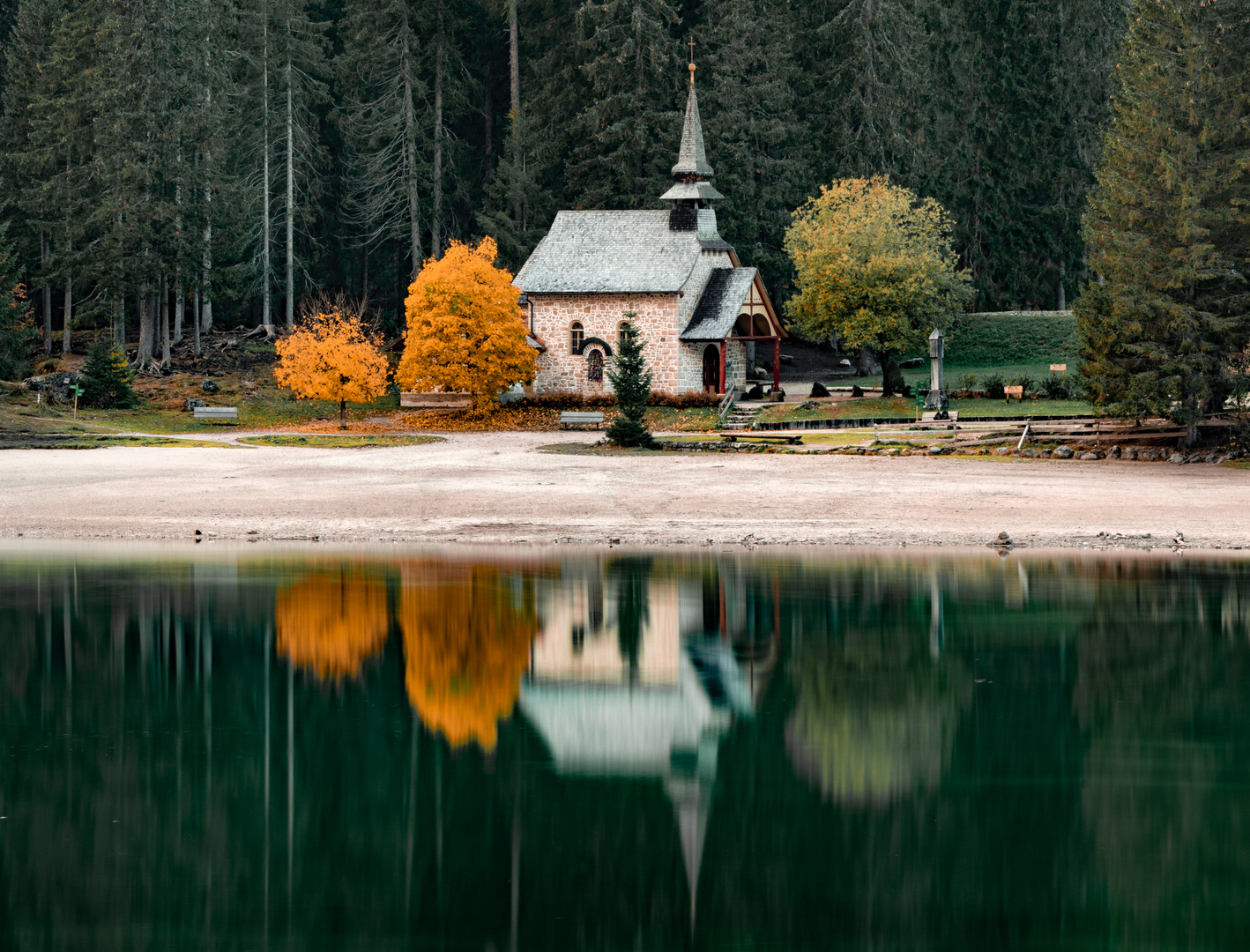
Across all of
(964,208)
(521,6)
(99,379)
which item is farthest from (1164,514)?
(521,6)

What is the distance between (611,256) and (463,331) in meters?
10.4

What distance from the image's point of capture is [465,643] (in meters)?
16.5

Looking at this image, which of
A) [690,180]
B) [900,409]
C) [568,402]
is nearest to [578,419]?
[568,402]

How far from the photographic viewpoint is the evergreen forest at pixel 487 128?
6203cm

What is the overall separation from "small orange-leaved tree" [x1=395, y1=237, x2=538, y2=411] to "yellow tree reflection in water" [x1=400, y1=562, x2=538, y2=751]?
30047 millimetres

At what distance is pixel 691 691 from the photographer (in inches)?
562

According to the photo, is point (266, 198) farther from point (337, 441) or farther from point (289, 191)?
point (337, 441)

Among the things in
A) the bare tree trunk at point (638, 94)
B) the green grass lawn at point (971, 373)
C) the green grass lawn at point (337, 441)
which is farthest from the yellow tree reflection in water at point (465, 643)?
the bare tree trunk at point (638, 94)

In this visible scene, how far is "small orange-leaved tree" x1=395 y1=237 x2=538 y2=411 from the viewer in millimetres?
52281

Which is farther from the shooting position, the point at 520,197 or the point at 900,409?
the point at 520,197

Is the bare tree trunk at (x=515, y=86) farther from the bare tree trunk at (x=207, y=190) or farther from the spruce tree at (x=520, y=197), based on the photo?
the bare tree trunk at (x=207, y=190)

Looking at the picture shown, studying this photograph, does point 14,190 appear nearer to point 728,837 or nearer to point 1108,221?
point 1108,221

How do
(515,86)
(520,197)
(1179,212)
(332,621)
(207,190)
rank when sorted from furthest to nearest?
(515,86) < (520,197) < (207,190) < (1179,212) < (332,621)

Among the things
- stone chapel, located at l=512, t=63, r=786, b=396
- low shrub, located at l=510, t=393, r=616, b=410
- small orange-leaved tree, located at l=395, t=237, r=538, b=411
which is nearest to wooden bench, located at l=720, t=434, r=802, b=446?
small orange-leaved tree, located at l=395, t=237, r=538, b=411
